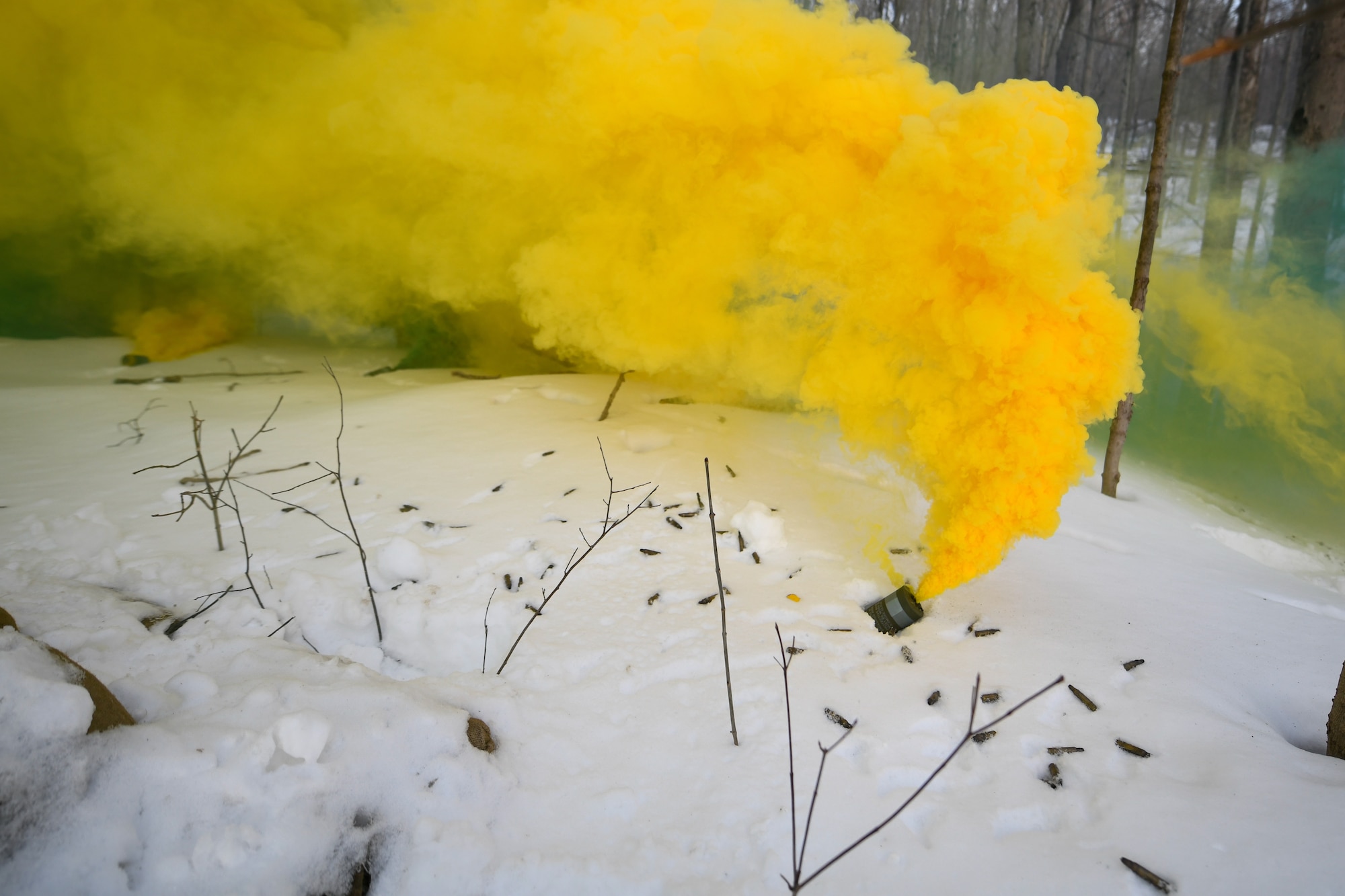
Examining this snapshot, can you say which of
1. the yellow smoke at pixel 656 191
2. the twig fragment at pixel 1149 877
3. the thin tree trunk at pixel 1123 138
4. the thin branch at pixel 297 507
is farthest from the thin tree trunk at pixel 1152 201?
the thin branch at pixel 297 507

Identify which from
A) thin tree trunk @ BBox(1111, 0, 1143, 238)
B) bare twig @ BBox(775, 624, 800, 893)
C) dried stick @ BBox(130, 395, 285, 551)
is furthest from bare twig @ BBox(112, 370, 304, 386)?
thin tree trunk @ BBox(1111, 0, 1143, 238)

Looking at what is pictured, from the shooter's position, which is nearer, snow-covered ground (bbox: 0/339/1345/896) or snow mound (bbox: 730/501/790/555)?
snow-covered ground (bbox: 0/339/1345/896)

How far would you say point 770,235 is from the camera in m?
3.05

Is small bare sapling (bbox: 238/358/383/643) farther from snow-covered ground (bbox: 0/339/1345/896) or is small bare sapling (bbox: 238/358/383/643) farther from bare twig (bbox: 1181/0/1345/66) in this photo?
bare twig (bbox: 1181/0/1345/66)

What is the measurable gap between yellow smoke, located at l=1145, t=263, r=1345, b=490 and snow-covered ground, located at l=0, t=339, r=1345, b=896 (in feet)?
7.72

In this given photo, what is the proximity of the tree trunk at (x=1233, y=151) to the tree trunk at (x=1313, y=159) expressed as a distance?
33cm

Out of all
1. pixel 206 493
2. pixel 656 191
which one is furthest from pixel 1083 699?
pixel 206 493

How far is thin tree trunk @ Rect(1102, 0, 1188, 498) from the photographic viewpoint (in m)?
3.45

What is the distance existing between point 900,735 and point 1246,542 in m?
3.58

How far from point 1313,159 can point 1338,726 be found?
20.9 ft

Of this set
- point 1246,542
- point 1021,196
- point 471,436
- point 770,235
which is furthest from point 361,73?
point 1246,542

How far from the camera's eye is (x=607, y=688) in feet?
6.25

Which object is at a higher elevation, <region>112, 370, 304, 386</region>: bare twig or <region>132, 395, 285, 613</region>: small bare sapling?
<region>112, 370, 304, 386</region>: bare twig

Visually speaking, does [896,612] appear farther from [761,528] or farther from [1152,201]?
[1152,201]
